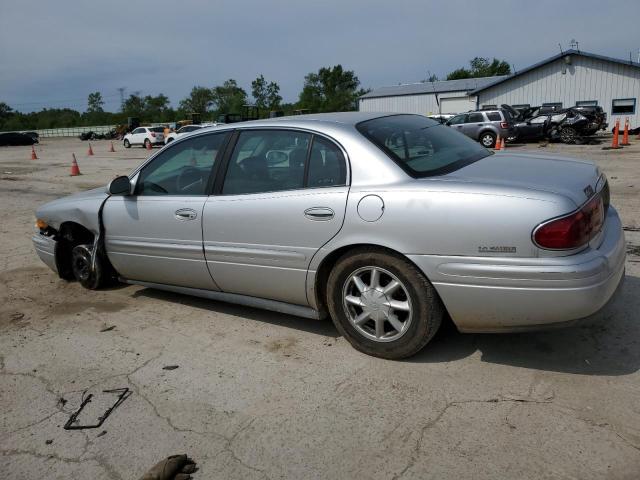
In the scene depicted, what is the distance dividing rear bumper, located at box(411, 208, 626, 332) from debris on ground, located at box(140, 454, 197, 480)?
161 centimetres

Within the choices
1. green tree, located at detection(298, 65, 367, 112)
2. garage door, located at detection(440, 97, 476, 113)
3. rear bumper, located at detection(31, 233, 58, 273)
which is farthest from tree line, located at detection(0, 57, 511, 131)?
rear bumper, located at detection(31, 233, 58, 273)

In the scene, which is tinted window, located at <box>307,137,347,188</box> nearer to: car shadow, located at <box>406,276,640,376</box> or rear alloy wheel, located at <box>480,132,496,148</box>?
car shadow, located at <box>406,276,640,376</box>

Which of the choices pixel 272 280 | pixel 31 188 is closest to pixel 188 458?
pixel 272 280

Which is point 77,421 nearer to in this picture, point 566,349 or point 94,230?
point 94,230

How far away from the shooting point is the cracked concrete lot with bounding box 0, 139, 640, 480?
8.42 feet

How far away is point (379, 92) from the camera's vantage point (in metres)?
53.5

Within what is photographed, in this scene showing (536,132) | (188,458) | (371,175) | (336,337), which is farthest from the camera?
(536,132)

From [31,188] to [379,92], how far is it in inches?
1720

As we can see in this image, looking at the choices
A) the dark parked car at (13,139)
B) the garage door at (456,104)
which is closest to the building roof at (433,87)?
the garage door at (456,104)

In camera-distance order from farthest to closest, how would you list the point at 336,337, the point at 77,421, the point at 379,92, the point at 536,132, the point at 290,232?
the point at 379,92, the point at 536,132, the point at 336,337, the point at 290,232, the point at 77,421

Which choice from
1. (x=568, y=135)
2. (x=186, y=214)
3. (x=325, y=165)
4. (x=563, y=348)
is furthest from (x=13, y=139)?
(x=563, y=348)

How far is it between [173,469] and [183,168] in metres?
2.53

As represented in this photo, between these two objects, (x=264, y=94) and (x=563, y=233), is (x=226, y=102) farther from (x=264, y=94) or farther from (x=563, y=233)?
(x=563, y=233)

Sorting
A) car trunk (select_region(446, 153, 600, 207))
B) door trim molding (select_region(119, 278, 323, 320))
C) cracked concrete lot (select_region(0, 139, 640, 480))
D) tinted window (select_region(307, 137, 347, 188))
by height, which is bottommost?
cracked concrete lot (select_region(0, 139, 640, 480))
